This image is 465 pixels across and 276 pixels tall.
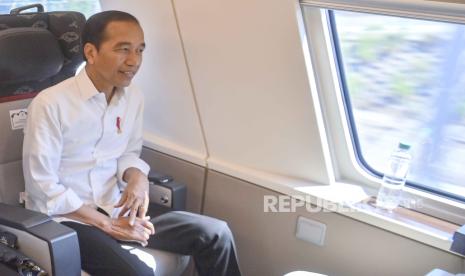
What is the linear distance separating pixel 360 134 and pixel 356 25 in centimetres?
47

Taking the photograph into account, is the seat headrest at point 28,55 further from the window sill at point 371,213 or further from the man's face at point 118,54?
the window sill at point 371,213

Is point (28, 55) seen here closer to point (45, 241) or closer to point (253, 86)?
point (45, 241)

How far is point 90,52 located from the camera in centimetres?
184

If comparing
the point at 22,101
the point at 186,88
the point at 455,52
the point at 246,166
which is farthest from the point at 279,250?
the point at 22,101

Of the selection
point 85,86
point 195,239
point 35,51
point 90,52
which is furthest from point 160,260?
point 35,51

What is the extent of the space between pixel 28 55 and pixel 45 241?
749 millimetres

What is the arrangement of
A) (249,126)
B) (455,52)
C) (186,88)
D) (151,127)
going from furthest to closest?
(151,127)
(186,88)
(249,126)
(455,52)

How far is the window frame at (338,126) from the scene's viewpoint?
1812 mm

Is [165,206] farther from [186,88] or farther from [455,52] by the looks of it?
[455,52]

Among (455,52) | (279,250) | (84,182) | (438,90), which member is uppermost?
(455,52)

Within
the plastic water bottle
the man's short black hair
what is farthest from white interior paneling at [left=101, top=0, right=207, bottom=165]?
the plastic water bottle

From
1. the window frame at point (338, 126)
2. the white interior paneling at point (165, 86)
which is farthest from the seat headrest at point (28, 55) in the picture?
the window frame at point (338, 126)

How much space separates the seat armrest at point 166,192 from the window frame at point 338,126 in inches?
26.3

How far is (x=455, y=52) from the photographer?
5.51 ft
